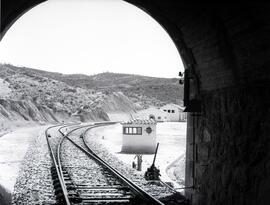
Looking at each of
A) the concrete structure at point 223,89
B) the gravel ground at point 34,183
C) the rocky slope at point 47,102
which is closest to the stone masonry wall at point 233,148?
the concrete structure at point 223,89

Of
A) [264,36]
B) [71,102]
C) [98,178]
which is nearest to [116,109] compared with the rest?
[71,102]

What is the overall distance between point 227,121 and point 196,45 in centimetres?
187

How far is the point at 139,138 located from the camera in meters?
26.5

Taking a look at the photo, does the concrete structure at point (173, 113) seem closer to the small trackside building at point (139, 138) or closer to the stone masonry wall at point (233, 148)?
the small trackside building at point (139, 138)

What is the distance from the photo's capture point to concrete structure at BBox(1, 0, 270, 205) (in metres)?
6.31

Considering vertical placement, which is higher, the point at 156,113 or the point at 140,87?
Answer: the point at 140,87

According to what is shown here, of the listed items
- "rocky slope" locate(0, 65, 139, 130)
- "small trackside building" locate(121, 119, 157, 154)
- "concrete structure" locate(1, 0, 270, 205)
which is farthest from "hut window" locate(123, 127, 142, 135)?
"rocky slope" locate(0, 65, 139, 130)

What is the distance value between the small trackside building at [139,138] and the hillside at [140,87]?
97.8 m

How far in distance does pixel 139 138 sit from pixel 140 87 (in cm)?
13827

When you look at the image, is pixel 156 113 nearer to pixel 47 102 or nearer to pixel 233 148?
pixel 47 102

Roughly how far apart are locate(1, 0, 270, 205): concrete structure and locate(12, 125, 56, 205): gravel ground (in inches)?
146

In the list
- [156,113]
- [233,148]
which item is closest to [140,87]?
[156,113]

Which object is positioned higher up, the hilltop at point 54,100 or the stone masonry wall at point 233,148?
the hilltop at point 54,100

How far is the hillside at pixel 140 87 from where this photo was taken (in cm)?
13731
